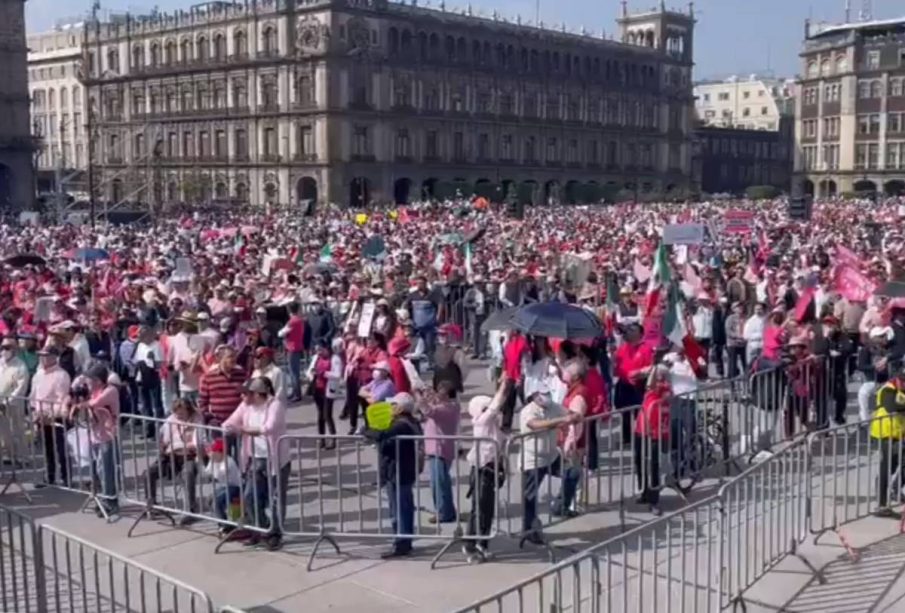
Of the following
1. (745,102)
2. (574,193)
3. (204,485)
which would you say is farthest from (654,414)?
(745,102)

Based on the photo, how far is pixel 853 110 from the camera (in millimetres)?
97688

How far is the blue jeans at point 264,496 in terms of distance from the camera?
855cm

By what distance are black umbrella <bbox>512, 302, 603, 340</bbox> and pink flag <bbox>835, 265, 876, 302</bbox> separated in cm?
521

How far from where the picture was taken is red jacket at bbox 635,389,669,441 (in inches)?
368

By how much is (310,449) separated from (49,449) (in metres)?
2.72

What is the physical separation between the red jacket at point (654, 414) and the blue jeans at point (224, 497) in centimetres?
330

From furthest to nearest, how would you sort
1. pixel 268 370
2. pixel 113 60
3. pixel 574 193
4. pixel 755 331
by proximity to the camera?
pixel 574 193 → pixel 113 60 → pixel 755 331 → pixel 268 370

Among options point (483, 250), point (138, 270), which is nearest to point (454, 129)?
point (483, 250)

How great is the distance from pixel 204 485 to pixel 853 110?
96.9 metres

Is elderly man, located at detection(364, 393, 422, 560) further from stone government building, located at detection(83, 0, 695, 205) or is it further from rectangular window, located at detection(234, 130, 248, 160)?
rectangular window, located at detection(234, 130, 248, 160)

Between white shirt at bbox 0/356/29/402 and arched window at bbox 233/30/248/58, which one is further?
arched window at bbox 233/30/248/58

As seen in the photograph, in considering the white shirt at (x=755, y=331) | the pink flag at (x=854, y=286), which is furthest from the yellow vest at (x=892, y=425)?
the pink flag at (x=854, y=286)

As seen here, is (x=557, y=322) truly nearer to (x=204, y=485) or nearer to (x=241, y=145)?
(x=204, y=485)

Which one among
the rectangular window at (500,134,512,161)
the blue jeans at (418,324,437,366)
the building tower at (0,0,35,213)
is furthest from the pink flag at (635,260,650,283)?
the rectangular window at (500,134,512,161)
